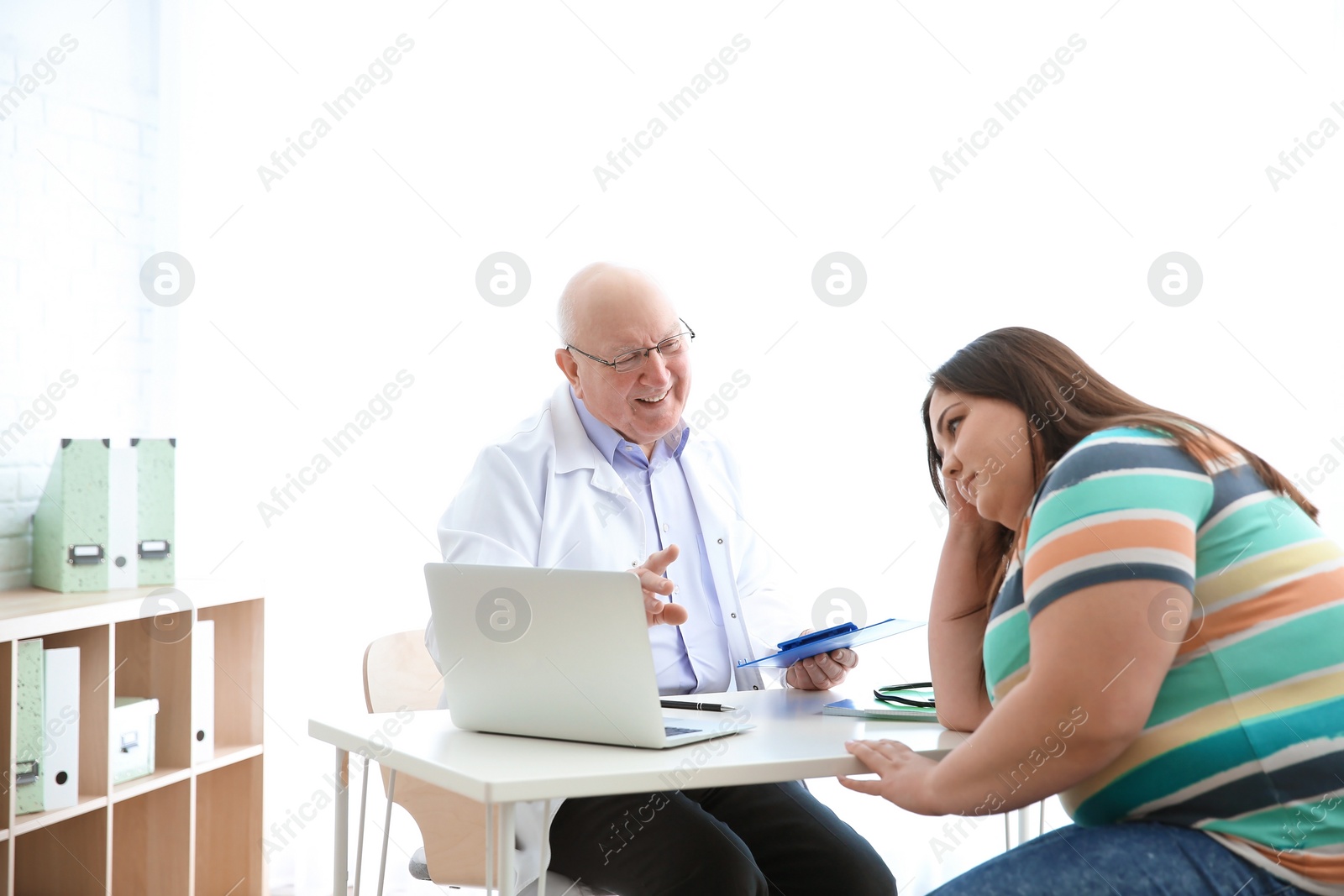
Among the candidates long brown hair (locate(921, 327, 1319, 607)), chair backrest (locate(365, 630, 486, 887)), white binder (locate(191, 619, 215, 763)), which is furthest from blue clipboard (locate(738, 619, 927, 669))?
white binder (locate(191, 619, 215, 763))

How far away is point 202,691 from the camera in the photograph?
2674 millimetres

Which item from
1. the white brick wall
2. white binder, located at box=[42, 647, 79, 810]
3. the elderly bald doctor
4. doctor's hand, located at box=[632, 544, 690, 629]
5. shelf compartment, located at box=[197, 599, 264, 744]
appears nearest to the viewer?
doctor's hand, located at box=[632, 544, 690, 629]

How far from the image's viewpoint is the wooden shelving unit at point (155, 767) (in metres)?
2.27

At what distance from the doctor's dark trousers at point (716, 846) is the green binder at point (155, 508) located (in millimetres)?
1546

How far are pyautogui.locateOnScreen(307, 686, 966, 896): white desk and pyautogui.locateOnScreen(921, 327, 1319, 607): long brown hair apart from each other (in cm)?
33

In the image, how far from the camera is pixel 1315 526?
1117 millimetres

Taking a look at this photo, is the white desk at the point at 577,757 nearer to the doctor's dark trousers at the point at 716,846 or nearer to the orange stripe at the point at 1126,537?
the doctor's dark trousers at the point at 716,846

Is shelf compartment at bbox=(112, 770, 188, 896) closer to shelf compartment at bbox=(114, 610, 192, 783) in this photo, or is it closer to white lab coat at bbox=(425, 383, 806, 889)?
shelf compartment at bbox=(114, 610, 192, 783)

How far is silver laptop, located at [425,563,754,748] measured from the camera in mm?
1189

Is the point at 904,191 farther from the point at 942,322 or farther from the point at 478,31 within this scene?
the point at 478,31

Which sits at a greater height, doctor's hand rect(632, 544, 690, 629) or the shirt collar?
the shirt collar

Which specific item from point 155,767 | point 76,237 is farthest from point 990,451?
point 76,237

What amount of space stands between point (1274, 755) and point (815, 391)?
72.6 inches

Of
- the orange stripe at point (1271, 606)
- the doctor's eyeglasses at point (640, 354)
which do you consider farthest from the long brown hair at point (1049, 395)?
the doctor's eyeglasses at point (640, 354)
